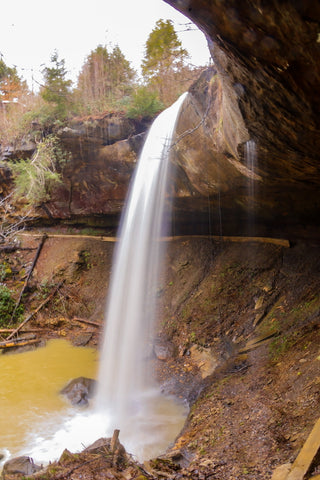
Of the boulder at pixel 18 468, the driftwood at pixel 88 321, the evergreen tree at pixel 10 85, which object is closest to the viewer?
the boulder at pixel 18 468

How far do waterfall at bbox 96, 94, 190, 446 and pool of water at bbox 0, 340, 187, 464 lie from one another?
766 mm

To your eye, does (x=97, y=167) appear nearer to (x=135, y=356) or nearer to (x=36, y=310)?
(x=36, y=310)

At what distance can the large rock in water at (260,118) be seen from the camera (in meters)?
2.56

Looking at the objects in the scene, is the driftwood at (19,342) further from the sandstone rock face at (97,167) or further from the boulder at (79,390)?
the sandstone rock face at (97,167)

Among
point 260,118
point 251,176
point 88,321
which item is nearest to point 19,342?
point 88,321

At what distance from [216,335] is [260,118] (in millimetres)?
5309

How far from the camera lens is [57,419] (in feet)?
20.3

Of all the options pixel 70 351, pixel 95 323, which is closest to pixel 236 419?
pixel 70 351

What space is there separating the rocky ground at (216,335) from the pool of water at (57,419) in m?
0.57

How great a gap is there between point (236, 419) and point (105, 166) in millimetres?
9448

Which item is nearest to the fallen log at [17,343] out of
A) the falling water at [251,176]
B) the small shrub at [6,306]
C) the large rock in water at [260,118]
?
the small shrub at [6,306]

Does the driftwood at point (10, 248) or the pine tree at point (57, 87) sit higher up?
the pine tree at point (57, 87)

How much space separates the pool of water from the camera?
5309 mm

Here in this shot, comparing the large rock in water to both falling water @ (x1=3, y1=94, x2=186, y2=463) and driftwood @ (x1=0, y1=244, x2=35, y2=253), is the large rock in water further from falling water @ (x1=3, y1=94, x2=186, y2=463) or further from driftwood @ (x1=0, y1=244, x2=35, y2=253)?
driftwood @ (x1=0, y1=244, x2=35, y2=253)
